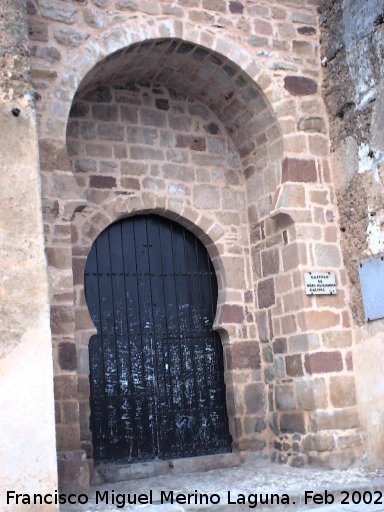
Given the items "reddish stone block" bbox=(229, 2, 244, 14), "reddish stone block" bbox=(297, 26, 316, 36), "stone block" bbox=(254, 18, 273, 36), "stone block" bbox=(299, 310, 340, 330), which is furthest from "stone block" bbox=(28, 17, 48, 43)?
"stone block" bbox=(299, 310, 340, 330)

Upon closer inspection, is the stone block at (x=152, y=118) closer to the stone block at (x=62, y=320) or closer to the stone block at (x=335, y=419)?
the stone block at (x=62, y=320)

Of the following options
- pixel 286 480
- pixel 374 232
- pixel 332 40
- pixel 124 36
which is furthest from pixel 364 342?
pixel 124 36

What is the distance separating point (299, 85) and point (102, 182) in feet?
6.97

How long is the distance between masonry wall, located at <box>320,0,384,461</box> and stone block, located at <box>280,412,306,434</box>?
0.56 meters

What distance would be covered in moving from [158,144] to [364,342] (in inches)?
110

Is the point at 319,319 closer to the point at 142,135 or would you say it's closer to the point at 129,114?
the point at 142,135

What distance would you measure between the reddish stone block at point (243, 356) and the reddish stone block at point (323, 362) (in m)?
0.75

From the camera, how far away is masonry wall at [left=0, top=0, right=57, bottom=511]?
178 inches

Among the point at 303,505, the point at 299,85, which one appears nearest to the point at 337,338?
the point at 303,505

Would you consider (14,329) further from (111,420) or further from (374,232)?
(374,232)

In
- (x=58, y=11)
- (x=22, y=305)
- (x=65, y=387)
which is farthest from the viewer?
(x=58, y=11)

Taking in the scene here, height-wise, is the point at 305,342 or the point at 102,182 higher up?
the point at 102,182

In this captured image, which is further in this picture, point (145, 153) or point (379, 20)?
point (145, 153)

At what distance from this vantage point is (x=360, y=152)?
6.94 meters
